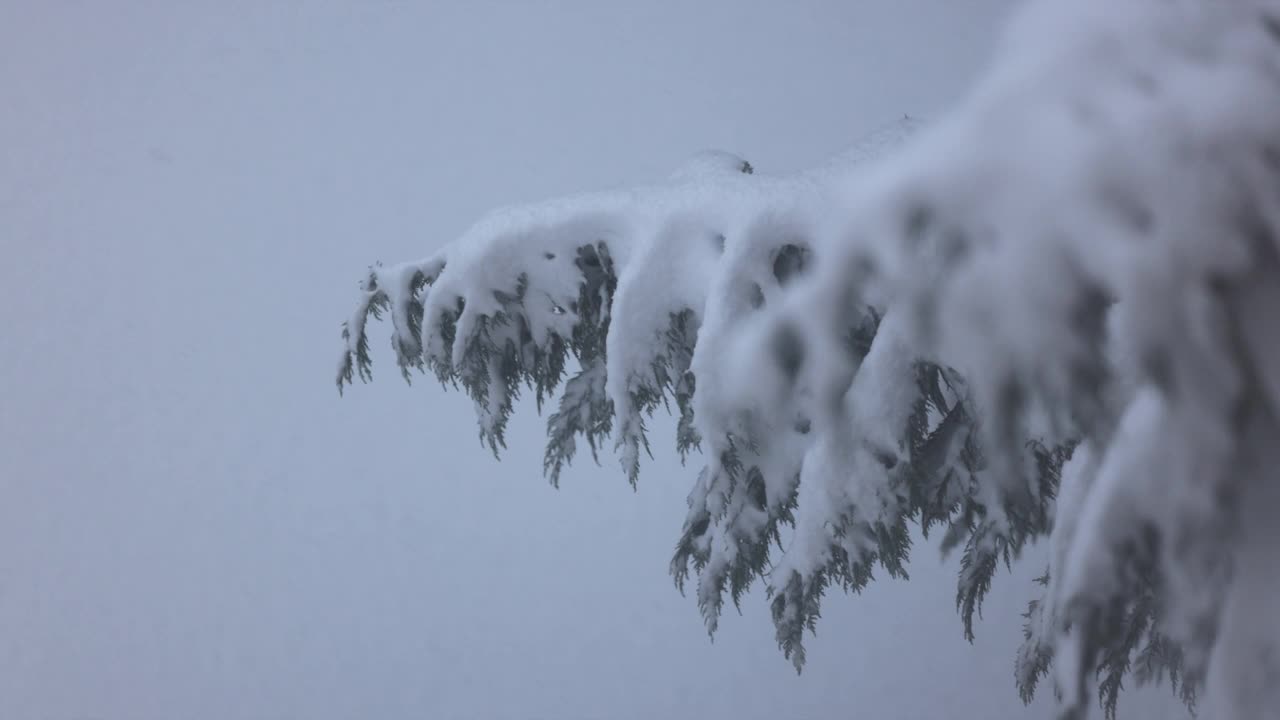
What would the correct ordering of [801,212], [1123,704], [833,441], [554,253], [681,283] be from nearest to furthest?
[833,441] < [801,212] < [681,283] < [554,253] < [1123,704]

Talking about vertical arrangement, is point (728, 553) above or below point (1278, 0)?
below

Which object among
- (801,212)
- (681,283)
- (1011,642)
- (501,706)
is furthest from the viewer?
(501,706)

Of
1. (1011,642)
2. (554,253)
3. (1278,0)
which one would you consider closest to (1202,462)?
(1278,0)

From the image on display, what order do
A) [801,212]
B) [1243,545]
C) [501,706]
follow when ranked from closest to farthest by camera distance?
1. [1243,545]
2. [801,212]
3. [501,706]

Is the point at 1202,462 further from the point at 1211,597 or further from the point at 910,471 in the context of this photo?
the point at 910,471

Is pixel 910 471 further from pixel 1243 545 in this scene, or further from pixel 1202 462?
pixel 1202 462

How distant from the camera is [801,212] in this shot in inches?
96.3

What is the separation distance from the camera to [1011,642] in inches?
382

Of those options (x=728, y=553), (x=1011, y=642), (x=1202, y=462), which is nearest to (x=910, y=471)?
(x=728, y=553)

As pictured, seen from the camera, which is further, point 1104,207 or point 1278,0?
point 1278,0

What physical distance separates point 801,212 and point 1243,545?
1474 millimetres

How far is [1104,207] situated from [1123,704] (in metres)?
8.88

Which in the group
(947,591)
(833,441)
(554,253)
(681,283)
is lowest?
(947,591)

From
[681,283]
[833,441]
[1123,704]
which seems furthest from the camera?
[1123,704]
